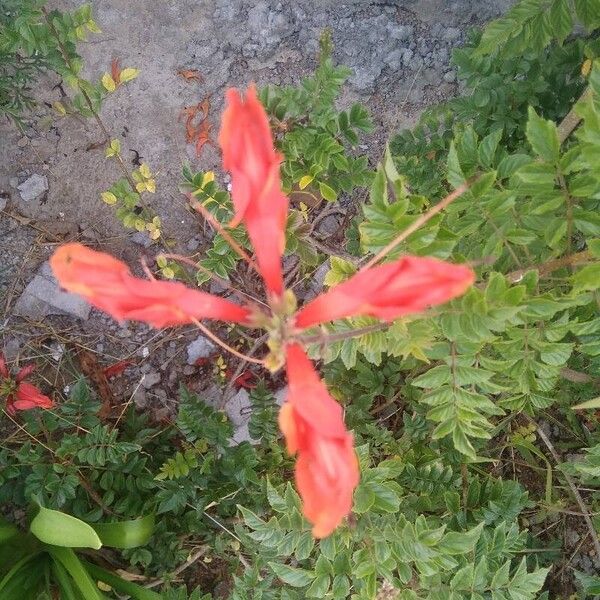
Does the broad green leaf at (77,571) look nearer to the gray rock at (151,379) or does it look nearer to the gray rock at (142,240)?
the gray rock at (151,379)

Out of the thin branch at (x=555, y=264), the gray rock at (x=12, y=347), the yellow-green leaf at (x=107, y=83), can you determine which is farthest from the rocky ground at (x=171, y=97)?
the thin branch at (x=555, y=264)

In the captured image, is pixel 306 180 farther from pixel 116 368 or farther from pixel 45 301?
pixel 45 301

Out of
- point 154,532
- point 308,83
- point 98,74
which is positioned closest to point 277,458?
point 154,532

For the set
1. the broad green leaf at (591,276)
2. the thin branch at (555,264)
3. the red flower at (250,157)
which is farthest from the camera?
the thin branch at (555,264)

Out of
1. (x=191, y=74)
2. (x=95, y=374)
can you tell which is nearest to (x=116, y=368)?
(x=95, y=374)

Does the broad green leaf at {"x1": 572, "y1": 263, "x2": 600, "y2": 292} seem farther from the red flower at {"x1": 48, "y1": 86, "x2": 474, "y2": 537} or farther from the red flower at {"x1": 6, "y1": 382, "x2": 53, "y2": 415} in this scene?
the red flower at {"x1": 6, "y1": 382, "x2": 53, "y2": 415}

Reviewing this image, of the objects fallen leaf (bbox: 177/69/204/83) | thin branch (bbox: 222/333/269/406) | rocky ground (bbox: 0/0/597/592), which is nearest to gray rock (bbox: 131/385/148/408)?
rocky ground (bbox: 0/0/597/592)

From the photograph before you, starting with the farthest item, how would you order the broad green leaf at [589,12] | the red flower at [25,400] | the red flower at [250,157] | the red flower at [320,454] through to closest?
the red flower at [25,400], the broad green leaf at [589,12], the red flower at [250,157], the red flower at [320,454]
